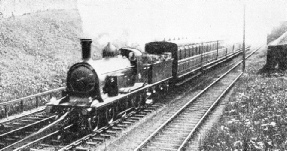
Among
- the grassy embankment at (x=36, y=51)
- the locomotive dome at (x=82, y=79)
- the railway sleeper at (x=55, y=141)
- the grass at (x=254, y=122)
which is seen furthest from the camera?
the grassy embankment at (x=36, y=51)

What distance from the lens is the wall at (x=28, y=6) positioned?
90.8ft

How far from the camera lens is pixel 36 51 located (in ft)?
77.8

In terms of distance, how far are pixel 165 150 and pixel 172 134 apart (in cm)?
146

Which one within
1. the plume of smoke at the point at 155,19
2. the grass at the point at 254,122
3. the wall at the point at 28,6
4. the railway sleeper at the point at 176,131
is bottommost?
the railway sleeper at the point at 176,131

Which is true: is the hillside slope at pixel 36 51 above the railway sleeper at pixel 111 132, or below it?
above

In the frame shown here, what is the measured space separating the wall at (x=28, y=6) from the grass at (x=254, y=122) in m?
21.5

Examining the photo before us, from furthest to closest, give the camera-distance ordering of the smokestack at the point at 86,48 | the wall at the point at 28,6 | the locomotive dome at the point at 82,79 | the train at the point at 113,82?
the wall at the point at 28,6, the locomotive dome at the point at 82,79, the train at the point at 113,82, the smokestack at the point at 86,48

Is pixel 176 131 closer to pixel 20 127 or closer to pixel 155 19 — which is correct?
pixel 20 127

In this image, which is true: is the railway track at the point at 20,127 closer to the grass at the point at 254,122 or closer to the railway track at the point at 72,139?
the railway track at the point at 72,139

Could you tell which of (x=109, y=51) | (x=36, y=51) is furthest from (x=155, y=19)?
(x=109, y=51)

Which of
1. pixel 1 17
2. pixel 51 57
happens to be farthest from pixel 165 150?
pixel 1 17

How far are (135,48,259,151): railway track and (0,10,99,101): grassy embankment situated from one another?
735 centimetres

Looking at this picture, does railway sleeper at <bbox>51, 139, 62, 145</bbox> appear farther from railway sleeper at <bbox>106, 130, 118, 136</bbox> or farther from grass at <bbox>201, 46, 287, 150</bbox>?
grass at <bbox>201, 46, 287, 150</bbox>

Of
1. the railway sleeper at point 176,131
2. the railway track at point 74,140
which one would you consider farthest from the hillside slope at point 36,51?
the railway sleeper at point 176,131
